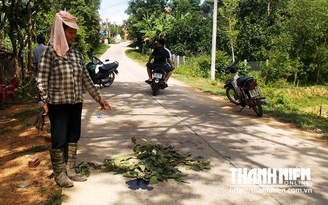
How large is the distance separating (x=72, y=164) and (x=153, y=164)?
99 centimetres

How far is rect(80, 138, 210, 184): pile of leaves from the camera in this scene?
3674 millimetres

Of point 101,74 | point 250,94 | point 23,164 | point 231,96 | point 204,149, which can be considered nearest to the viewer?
point 23,164

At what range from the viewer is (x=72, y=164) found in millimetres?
3598

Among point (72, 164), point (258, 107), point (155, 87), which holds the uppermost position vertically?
point (155, 87)

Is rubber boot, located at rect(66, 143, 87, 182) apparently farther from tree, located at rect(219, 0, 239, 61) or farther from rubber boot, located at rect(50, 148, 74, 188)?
tree, located at rect(219, 0, 239, 61)

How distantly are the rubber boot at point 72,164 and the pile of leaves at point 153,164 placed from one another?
0.34m

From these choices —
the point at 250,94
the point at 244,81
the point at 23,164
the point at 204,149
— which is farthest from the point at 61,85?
the point at 244,81

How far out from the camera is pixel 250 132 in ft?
18.8

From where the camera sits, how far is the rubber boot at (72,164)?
11.5 ft

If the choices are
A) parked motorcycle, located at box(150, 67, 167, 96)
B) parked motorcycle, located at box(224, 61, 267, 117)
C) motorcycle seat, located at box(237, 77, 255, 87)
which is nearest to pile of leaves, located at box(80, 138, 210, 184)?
parked motorcycle, located at box(224, 61, 267, 117)

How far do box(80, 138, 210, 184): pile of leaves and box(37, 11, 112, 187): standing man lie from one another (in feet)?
2.33

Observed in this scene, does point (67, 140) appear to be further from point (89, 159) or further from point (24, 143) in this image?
point (24, 143)

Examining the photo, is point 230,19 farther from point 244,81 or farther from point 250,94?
point 250,94

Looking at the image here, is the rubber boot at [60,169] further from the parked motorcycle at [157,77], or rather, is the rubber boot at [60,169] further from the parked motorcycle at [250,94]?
the parked motorcycle at [157,77]
